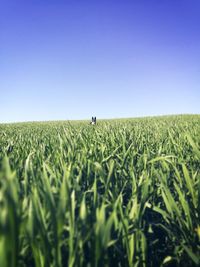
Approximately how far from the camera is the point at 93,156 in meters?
2.78

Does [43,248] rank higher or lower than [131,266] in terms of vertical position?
higher

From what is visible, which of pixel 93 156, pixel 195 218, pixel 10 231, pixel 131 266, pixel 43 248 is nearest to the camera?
pixel 10 231

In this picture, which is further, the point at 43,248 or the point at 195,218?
the point at 195,218

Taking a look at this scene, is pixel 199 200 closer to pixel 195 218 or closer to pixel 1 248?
pixel 195 218

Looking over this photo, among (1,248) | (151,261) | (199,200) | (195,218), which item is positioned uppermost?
(1,248)

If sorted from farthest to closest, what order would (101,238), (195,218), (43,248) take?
(195,218), (43,248), (101,238)

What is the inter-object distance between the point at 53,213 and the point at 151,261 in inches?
30.8

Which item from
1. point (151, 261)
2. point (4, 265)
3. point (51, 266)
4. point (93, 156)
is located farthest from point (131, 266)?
point (93, 156)

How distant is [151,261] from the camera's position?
1.59 metres

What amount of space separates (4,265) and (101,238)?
29cm

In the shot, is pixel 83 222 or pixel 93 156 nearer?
pixel 83 222

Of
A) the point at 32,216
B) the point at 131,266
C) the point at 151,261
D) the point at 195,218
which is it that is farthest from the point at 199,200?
the point at 32,216

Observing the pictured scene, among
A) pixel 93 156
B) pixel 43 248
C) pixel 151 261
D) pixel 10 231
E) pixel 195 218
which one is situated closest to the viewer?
pixel 10 231

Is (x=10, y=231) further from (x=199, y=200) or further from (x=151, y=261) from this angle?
(x=199, y=200)
